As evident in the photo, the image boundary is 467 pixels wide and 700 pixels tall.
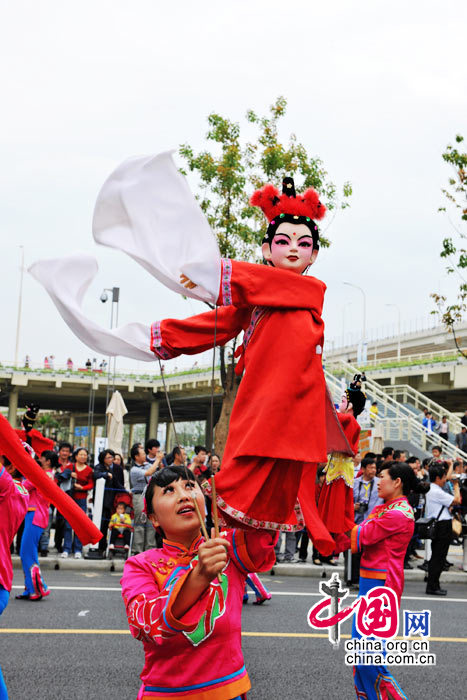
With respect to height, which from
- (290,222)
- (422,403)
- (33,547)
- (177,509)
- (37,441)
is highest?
(422,403)

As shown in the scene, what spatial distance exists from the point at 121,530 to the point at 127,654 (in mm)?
5607

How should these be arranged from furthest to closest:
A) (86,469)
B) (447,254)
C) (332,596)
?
(447,254), (86,469), (332,596)

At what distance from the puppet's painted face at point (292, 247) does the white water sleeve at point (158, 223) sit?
0.53 metres

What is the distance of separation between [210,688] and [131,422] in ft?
215

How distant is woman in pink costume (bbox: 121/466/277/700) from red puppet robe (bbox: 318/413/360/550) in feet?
2.22

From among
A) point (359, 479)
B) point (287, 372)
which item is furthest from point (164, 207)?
point (359, 479)

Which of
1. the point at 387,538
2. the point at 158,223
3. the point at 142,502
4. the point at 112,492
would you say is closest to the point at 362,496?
the point at 142,502

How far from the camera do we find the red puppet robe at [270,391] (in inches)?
116

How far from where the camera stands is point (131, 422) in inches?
2653

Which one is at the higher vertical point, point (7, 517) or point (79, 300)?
point (79, 300)

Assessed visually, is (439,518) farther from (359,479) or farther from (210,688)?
(210,688)

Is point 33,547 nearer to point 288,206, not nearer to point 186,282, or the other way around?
point 288,206

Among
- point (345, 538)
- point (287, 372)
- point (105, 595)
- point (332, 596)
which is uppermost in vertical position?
point (287, 372)

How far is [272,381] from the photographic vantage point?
3066 mm
